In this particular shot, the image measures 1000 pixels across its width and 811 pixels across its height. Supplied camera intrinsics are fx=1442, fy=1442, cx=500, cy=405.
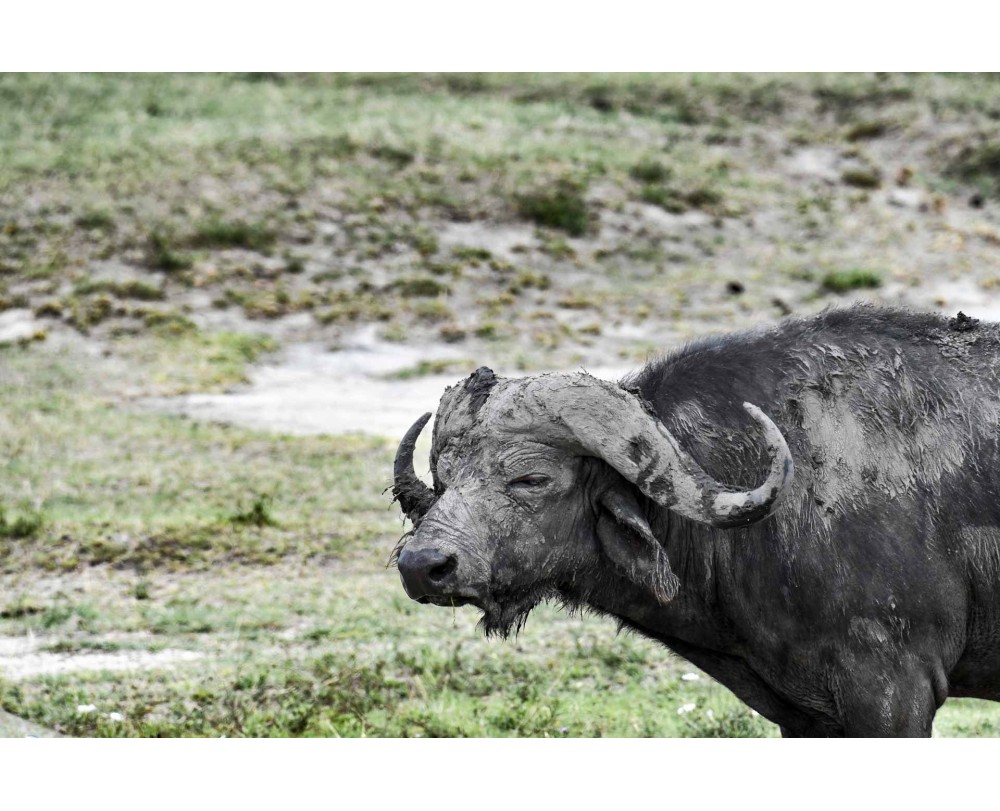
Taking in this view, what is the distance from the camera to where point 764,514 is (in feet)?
21.6

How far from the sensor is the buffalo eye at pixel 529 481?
22.9 ft

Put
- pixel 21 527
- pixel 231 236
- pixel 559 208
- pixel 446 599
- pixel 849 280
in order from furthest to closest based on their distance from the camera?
pixel 559 208 → pixel 231 236 → pixel 849 280 → pixel 21 527 → pixel 446 599

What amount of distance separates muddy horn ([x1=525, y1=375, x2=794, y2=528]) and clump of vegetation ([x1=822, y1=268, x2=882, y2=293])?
19.7 metres

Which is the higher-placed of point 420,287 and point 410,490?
point 420,287

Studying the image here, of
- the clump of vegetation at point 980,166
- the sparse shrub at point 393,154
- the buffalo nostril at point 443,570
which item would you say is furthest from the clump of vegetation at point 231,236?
the buffalo nostril at point 443,570

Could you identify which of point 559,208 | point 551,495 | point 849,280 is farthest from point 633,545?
point 559,208

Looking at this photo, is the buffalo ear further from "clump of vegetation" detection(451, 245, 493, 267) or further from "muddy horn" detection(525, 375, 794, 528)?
"clump of vegetation" detection(451, 245, 493, 267)

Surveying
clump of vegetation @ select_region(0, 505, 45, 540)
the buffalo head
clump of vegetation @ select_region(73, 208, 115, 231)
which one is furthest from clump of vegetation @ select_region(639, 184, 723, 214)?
the buffalo head

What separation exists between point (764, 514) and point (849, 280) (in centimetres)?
2026

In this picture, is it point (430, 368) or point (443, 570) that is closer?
point (443, 570)

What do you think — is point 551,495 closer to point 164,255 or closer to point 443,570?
point 443,570

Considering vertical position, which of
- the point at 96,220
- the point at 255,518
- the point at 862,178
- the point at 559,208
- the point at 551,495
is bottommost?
the point at 255,518

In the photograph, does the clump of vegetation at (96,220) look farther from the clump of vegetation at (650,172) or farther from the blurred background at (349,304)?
the clump of vegetation at (650,172)

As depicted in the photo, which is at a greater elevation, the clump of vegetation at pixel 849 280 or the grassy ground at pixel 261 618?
the clump of vegetation at pixel 849 280
